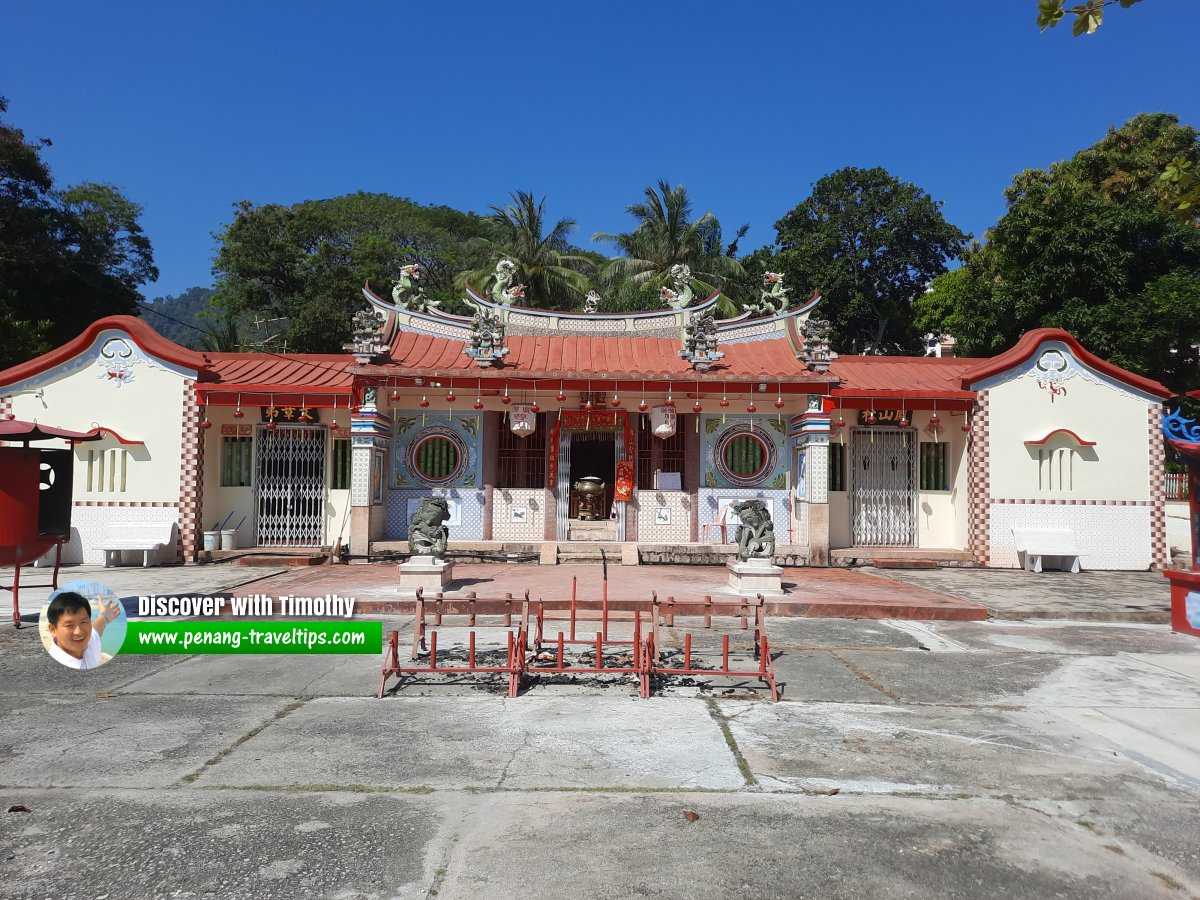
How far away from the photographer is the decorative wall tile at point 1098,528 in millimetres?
14539

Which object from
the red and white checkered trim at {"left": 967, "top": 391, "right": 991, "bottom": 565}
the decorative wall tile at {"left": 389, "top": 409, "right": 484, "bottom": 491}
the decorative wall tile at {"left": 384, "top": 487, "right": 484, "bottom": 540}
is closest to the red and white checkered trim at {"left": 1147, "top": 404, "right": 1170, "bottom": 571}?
the red and white checkered trim at {"left": 967, "top": 391, "right": 991, "bottom": 565}

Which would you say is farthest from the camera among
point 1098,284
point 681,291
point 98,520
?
point 1098,284

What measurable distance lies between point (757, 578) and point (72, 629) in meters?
7.91

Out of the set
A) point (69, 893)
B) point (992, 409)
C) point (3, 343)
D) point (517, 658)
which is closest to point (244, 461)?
point (3, 343)

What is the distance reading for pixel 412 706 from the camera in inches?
229

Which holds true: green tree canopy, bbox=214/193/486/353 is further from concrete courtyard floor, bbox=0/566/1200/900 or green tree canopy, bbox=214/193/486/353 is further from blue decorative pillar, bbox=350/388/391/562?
concrete courtyard floor, bbox=0/566/1200/900

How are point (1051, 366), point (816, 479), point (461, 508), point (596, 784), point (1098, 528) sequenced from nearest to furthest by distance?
point (596, 784)
point (816, 479)
point (1098, 528)
point (1051, 366)
point (461, 508)

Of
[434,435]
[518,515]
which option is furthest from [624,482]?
[434,435]

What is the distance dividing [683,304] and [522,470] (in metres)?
4.97

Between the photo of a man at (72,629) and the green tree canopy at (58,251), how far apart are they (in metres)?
15.9

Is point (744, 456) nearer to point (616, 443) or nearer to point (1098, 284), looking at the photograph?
point (616, 443)

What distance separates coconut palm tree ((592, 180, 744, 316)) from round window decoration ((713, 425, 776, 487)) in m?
13.6

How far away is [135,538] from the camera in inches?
537

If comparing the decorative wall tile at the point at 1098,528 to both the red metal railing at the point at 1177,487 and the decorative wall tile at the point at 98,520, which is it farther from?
the decorative wall tile at the point at 98,520
